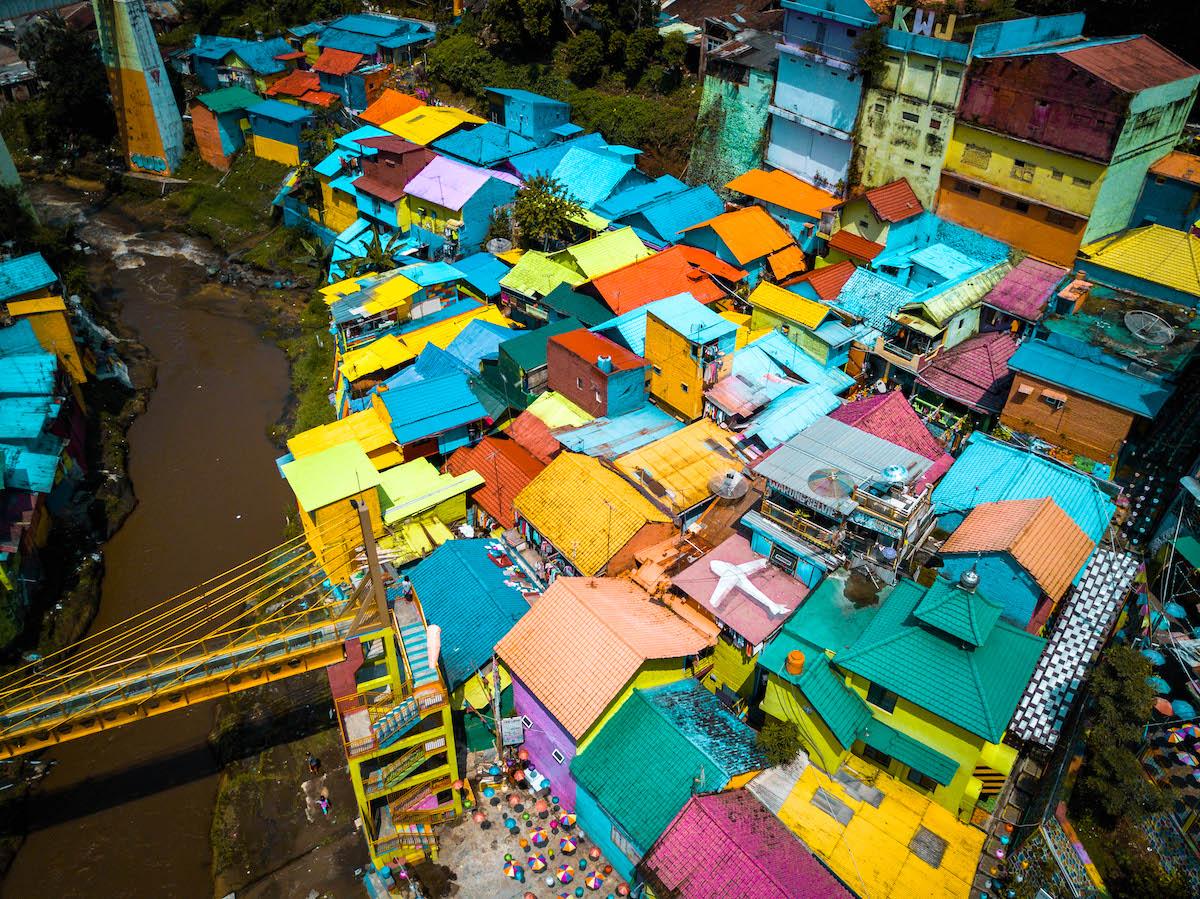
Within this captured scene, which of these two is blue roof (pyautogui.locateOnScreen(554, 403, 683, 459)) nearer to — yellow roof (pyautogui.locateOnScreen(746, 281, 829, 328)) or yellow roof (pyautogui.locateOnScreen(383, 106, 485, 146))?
yellow roof (pyautogui.locateOnScreen(746, 281, 829, 328))

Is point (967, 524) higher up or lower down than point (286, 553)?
higher up

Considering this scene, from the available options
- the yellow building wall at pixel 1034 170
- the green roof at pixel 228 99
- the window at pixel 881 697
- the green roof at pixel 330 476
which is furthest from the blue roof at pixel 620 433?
the green roof at pixel 228 99

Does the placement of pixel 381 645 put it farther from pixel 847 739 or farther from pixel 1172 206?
pixel 1172 206

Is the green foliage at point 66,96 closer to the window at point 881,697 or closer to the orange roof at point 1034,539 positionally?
the orange roof at point 1034,539

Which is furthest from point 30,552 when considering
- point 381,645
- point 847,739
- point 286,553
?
point 847,739

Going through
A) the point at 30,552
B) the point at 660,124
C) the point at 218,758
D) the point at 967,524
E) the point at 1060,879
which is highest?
the point at 660,124

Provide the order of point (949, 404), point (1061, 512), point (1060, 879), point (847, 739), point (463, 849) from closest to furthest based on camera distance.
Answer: point (1060, 879), point (847, 739), point (463, 849), point (1061, 512), point (949, 404)

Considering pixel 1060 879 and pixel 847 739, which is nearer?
pixel 1060 879

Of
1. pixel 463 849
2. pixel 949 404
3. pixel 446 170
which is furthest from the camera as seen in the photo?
Result: pixel 446 170
